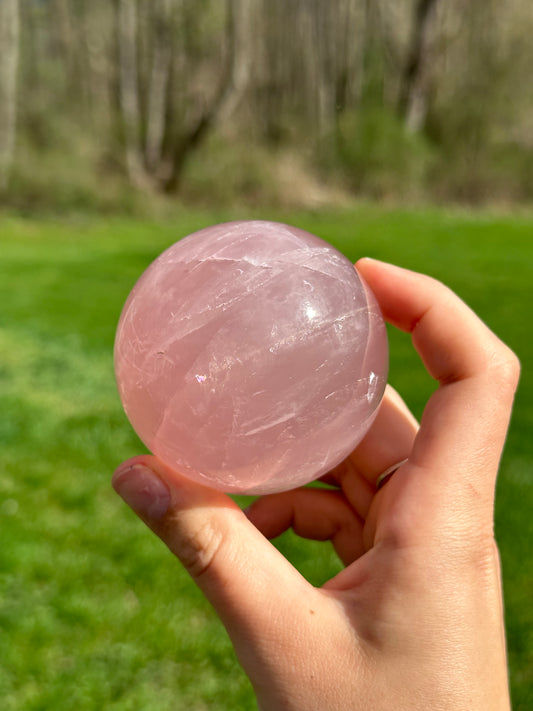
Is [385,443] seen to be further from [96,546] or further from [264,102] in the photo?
[264,102]

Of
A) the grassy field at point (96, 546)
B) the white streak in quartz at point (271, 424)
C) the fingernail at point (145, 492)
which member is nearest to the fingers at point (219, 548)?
the fingernail at point (145, 492)

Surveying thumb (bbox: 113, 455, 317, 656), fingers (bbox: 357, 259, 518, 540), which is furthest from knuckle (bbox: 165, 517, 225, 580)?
fingers (bbox: 357, 259, 518, 540)

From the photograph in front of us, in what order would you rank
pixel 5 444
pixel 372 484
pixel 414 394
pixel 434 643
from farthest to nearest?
pixel 414 394, pixel 5 444, pixel 372 484, pixel 434 643

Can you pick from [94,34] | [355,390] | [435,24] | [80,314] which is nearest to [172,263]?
[355,390]

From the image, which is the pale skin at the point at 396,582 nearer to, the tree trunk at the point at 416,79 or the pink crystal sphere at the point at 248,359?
the pink crystal sphere at the point at 248,359

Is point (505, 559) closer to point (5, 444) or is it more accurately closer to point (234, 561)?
point (234, 561)

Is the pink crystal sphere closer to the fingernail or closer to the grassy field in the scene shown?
the fingernail

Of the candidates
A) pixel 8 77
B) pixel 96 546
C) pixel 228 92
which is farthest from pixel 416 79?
pixel 96 546
